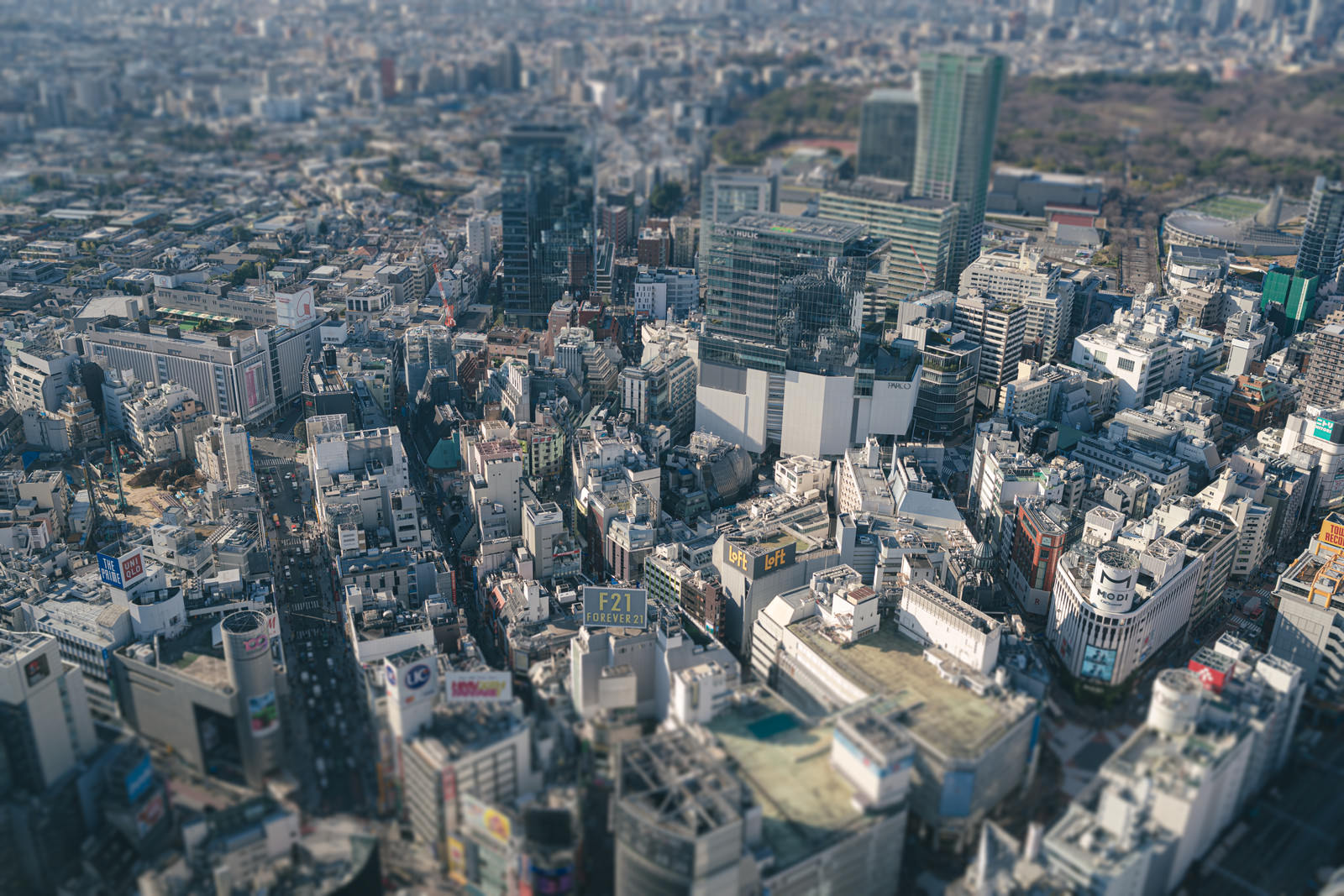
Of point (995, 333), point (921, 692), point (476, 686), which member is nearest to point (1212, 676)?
point (921, 692)

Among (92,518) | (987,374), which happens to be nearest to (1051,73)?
(987,374)

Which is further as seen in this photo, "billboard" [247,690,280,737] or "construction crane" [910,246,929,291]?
"construction crane" [910,246,929,291]

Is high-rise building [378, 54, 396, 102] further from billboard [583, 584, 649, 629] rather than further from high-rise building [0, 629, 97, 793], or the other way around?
high-rise building [0, 629, 97, 793]

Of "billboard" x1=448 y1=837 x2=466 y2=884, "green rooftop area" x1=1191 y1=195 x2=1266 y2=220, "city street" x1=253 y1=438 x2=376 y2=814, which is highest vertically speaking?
"green rooftop area" x1=1191 y1=195 x2=1266 y2=220

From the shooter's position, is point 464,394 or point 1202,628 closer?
point 1202,628

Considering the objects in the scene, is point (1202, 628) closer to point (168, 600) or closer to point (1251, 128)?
point (168, 600)

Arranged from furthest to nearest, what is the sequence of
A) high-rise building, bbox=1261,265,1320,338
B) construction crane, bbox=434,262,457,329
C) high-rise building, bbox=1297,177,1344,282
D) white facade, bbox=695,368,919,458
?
construction crane, bbox=434,262,457,329
high-rise building, bbox=1297,177,1344,282
high-rise building, bbox=1261,265,1320,338
white facade, bbox=695,368,919,458

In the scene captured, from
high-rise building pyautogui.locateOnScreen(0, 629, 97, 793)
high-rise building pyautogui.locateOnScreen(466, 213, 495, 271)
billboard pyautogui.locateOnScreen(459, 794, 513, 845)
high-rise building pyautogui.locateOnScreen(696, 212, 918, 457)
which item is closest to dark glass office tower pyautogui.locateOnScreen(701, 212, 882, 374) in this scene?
high-rise building pyautogui.locateOnScreen(696, 212, 918, 457)
